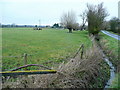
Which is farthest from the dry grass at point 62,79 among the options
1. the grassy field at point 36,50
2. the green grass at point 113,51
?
the green grass at point 113,51

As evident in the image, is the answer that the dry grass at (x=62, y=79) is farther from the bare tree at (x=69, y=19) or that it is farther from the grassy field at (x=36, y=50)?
the bare tree at (x=69, y=19)

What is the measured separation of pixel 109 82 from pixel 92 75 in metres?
1.43

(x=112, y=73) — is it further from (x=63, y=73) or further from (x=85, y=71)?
(x=63, y=73)

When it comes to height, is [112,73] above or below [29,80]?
below

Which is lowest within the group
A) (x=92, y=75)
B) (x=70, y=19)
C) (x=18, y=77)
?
(x=92, y=75)

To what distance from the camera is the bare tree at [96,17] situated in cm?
Answer: 2470

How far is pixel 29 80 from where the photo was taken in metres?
2.71

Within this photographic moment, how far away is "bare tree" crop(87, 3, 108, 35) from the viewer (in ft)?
81.0

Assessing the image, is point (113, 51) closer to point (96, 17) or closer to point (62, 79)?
point (62, 79)

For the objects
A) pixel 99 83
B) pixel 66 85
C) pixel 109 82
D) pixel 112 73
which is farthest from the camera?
pixel 112 73

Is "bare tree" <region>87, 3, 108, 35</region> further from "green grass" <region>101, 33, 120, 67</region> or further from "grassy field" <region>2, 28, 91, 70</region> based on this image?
"green grass" <region>101, 33, 120, 67</region>

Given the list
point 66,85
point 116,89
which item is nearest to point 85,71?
point 66,85

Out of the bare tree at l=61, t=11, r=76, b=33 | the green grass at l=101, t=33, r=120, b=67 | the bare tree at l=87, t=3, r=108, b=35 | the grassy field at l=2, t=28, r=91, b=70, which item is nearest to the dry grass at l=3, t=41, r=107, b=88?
the grassy field at l=2, t=28, r=91, b=70

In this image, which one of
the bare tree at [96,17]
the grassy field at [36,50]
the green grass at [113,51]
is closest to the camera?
the grassy field at [36,50]
